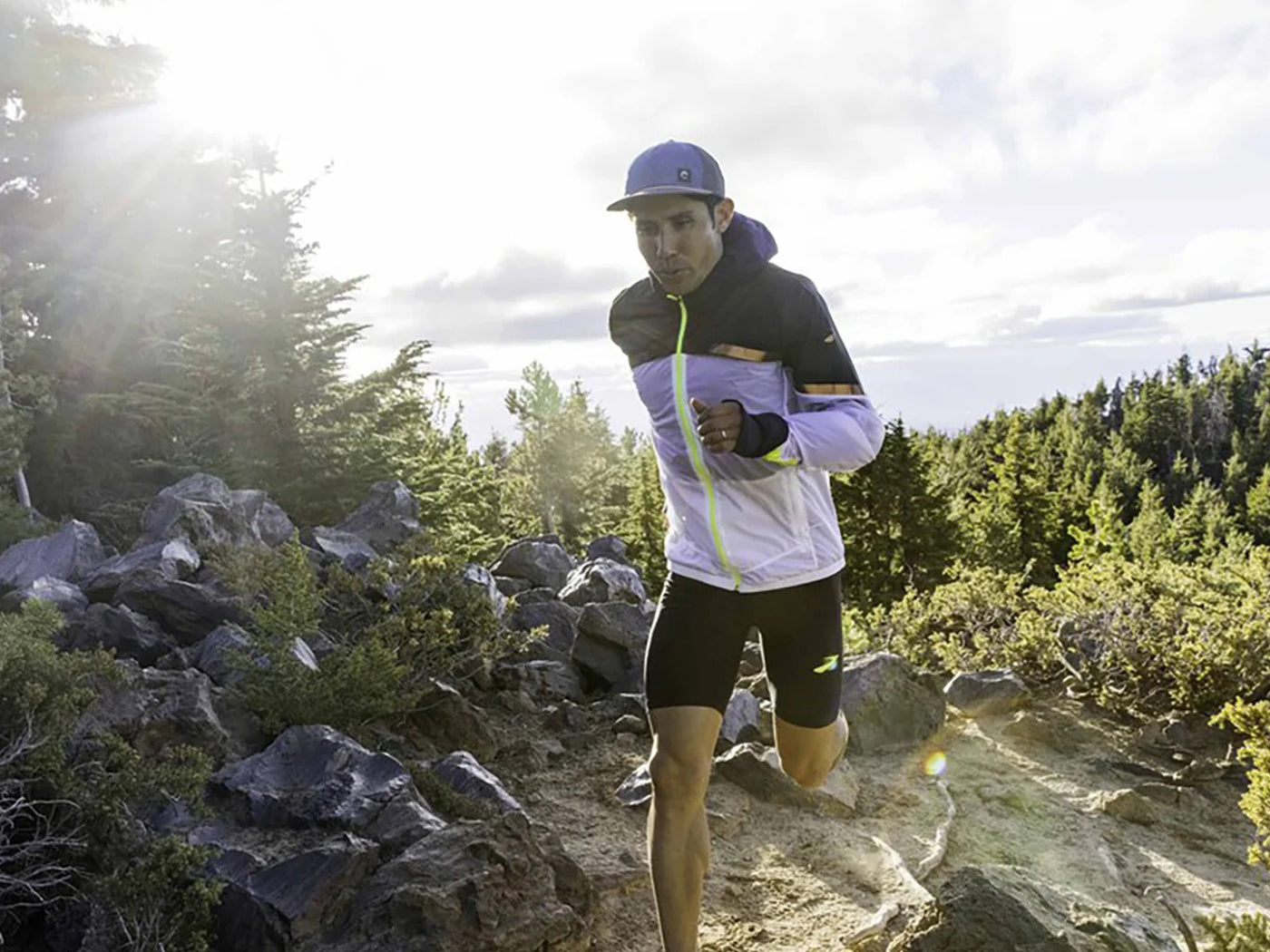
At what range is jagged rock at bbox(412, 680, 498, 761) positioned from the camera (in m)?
6.41

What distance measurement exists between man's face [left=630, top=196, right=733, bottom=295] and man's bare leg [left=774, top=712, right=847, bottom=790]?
6.40 ft

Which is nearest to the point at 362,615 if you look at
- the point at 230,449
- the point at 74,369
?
the point at 230,449

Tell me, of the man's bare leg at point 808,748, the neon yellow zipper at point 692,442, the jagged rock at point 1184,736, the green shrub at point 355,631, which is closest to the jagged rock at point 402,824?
the green shrub at point 355,631

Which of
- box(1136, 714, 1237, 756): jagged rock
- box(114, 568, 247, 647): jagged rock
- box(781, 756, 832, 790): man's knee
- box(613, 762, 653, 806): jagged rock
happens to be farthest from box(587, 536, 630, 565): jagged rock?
box(781, 756, 832, 790): man's knee

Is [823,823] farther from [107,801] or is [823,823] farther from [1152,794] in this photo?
[107,801]

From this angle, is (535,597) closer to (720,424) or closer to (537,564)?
(537,564)

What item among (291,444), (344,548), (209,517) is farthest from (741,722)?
(291,444)

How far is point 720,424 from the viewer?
2959 mm

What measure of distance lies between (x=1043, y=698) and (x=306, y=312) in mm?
15363

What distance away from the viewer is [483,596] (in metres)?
7.44

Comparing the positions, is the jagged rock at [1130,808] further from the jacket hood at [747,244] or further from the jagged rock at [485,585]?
the jagged rock at [485,585]

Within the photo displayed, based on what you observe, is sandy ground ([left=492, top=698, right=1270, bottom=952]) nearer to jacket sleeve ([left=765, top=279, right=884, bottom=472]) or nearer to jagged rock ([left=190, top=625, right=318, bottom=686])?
jagged rock ([left=190, top=625, right=318, bottom=686])

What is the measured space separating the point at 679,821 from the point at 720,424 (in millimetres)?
1531

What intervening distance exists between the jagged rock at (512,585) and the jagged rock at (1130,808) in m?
7.02
